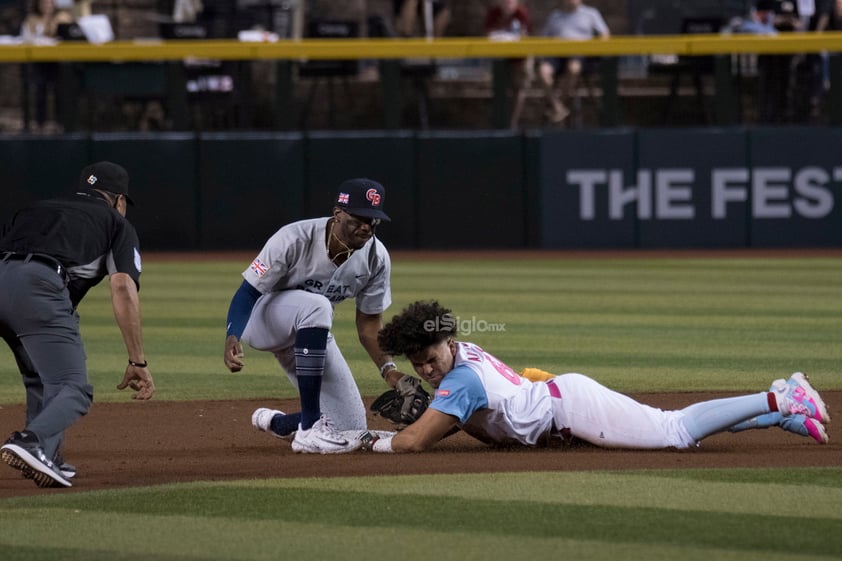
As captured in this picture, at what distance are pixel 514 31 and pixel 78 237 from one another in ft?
49.6

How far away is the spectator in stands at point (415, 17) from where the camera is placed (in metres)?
21.6

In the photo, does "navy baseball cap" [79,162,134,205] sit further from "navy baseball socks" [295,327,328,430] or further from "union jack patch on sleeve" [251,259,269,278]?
"navy baseball socks" [295,327,328,430]

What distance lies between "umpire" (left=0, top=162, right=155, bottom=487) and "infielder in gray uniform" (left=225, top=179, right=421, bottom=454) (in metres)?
0.74

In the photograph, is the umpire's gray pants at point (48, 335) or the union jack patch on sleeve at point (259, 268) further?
the union jack patch on sleeve at point (259, 268)

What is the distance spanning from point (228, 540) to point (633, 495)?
1.63 m

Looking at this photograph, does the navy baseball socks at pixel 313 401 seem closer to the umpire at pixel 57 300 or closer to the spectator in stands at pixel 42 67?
the umpire at pixel 57 300

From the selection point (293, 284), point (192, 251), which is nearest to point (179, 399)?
point (293, 284)

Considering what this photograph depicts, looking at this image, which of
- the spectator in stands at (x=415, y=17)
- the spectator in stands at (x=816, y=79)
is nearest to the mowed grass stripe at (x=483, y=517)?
the spectator in stands at (x=816, y=79)

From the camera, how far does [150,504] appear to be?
5711 mm

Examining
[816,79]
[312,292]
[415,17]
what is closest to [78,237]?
[312,292]

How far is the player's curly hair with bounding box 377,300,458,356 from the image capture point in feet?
20.8

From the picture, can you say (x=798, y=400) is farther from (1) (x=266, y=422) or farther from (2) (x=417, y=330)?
(1) (x=266, y=422)

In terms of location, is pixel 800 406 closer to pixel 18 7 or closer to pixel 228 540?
pixel 228 540

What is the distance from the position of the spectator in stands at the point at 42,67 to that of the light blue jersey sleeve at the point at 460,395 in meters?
14.3
